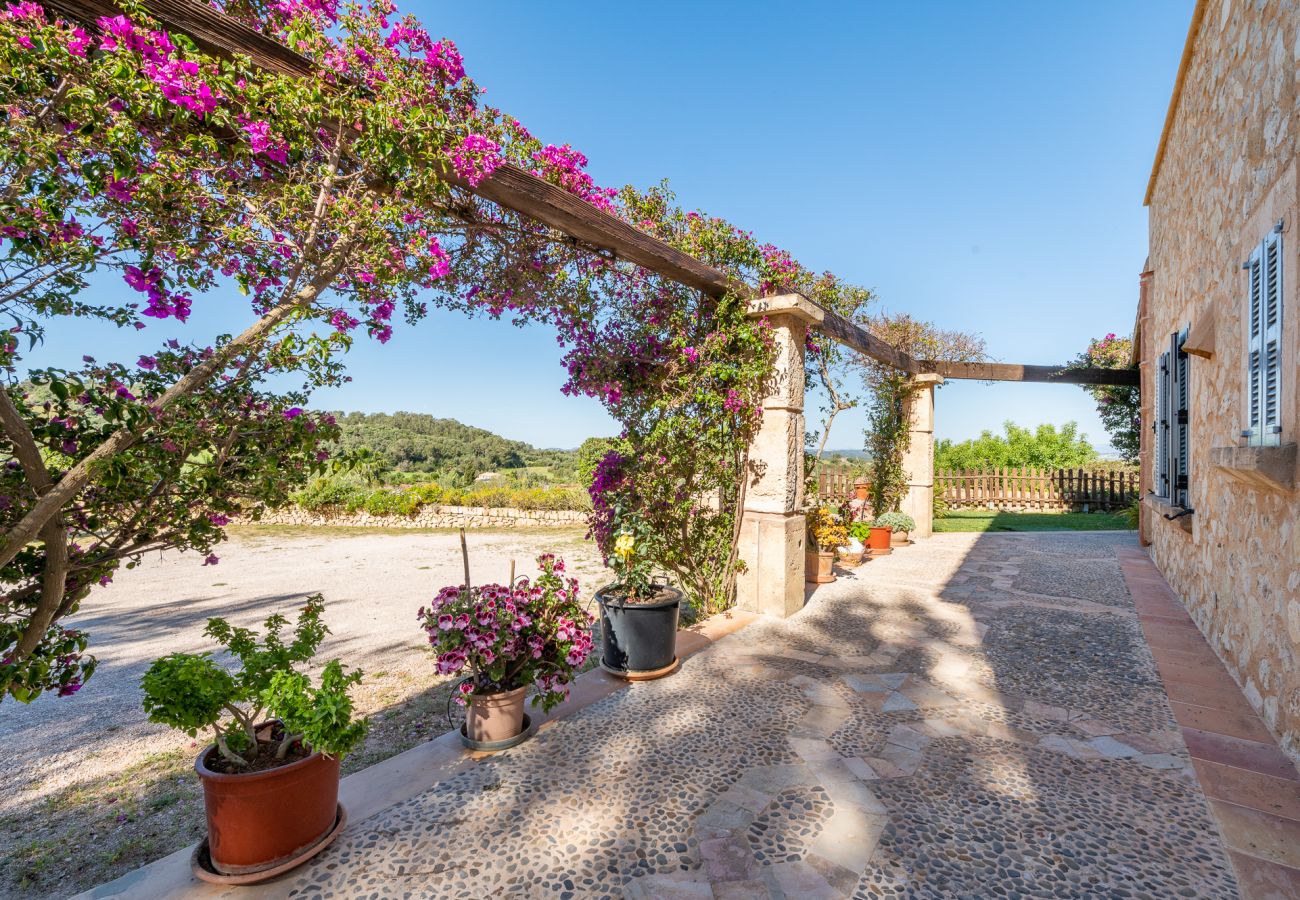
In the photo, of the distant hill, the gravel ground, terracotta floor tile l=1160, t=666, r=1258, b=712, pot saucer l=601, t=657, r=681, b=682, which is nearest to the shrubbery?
the distant hill

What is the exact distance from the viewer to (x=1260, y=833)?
1.92 metres

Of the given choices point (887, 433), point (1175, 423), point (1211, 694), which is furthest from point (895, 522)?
point (1211, 694)

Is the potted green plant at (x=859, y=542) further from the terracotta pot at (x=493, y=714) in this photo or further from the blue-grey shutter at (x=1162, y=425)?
the terracotta pot at (x=493, y=714)

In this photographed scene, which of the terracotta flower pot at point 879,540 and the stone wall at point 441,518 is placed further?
the stone wall at point 441,518

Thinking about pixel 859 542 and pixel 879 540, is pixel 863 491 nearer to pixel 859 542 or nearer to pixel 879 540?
pixel 879 540

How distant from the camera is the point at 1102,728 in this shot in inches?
107

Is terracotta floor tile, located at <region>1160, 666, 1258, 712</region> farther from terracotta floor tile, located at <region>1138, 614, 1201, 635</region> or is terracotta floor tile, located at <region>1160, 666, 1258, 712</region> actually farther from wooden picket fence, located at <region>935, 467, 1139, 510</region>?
wooden picket fence, located at <region>935, 467, 1139, 510</region>

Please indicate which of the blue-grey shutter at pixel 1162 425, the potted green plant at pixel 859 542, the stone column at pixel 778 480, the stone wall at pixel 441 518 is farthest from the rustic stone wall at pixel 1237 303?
the stone wall at pixel 441 518

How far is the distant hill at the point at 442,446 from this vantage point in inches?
821

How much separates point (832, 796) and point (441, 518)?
1376cm

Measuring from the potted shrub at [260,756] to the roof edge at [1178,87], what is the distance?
687 centimetres

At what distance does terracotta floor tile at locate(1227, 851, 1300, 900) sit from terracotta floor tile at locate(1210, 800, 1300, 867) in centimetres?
4

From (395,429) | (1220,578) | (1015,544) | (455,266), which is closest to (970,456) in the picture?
(1015,544)

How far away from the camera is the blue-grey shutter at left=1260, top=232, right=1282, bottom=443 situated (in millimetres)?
2418
